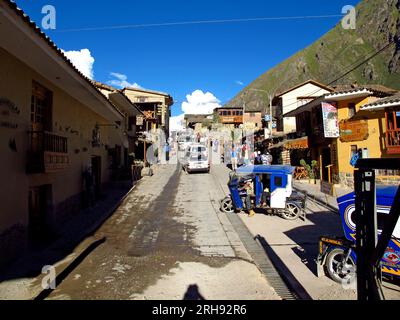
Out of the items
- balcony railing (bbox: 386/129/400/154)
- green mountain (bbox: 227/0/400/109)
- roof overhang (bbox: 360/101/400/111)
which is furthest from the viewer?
green mountain (bbox: 227/0/400/109)

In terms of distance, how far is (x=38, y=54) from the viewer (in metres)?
7.17

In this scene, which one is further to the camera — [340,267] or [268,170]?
[268,170]

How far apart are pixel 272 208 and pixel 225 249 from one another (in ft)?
13.7

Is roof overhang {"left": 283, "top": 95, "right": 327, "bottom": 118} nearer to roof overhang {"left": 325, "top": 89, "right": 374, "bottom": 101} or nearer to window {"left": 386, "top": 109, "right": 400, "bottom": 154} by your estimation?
roof overhang {"left": 325, "top": 89, "right": 374, "bottom": 101}

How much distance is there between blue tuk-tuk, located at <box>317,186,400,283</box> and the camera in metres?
5.39

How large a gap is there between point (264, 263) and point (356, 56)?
164608mm

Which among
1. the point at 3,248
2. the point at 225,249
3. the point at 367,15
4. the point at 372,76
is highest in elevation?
the point at 367,15

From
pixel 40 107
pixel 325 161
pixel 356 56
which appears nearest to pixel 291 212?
pixel 40 107

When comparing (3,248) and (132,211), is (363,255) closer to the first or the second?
(3,248)

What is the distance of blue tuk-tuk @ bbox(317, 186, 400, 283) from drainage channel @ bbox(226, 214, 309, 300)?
993 millimetres

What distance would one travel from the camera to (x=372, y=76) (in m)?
115

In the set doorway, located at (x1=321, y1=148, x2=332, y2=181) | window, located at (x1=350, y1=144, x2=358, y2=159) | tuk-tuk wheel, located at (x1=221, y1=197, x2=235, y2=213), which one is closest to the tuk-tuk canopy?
tuk-tuk wheel, located at (x1=221, y1=197, x2=235, y2=213)

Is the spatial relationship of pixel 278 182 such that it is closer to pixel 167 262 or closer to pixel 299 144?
pixel 167 262
